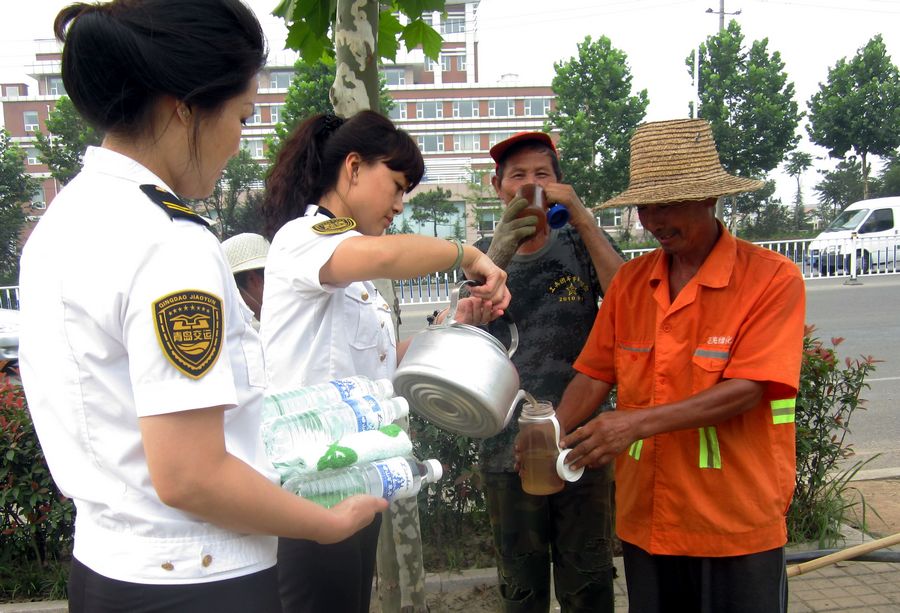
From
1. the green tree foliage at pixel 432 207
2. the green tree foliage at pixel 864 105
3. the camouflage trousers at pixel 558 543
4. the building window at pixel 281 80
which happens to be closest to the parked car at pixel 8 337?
the camouflage trousers at pixel 558 543

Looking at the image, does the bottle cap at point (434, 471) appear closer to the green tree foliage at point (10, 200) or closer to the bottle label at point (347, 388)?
the bottle label at point (347, 388)

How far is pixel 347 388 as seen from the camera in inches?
59.7

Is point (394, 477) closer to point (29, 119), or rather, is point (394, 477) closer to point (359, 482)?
point (359, 482)

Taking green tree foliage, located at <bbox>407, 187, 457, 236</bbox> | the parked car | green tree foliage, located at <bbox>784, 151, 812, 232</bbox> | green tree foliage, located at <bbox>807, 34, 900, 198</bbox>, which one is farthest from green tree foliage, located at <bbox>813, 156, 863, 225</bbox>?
the parked car

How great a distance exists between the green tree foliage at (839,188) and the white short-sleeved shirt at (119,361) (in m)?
37.3

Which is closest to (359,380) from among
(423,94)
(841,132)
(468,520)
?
(468,520)

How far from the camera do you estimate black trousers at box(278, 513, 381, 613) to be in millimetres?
1694

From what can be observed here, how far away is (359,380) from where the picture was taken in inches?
62.2

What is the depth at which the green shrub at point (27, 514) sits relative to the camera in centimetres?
313

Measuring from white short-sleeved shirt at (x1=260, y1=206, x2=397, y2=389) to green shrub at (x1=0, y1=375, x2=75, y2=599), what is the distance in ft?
6.62

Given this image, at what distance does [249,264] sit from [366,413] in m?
1.57

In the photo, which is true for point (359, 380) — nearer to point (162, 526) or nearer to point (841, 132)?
point (162, 526)

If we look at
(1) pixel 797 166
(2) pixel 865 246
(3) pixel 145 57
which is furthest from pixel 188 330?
(1) pixel 797 166

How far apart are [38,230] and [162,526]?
500 millimetres
